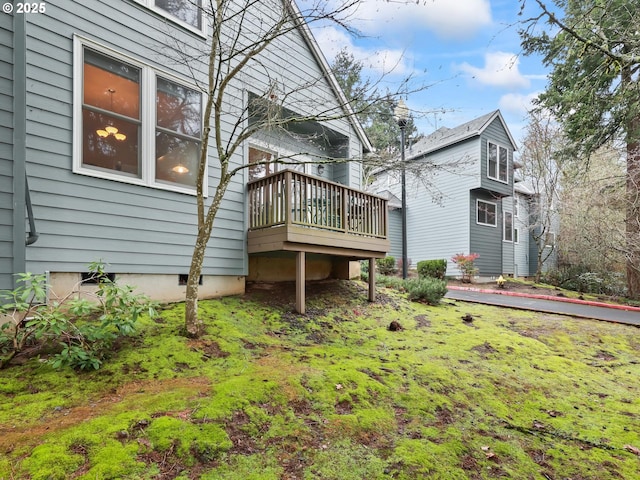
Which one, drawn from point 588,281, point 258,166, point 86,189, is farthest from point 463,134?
point 86,189

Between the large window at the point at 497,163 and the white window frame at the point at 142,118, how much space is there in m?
14.1

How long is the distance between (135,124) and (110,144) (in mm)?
521

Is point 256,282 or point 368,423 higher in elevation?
point 256,282

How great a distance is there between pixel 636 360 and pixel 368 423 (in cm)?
500

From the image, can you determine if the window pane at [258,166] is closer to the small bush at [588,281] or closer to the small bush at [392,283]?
the small bush at [392,283]

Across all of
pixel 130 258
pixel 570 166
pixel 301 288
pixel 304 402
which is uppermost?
pixel 570 166

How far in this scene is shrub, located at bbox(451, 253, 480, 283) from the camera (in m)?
14.7

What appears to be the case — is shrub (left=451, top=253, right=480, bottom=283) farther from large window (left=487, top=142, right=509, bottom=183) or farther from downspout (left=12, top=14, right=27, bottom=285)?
downspout (left=12, top=14, right=27, bottom=285)

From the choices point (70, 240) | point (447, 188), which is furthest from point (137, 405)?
point (447, 188)

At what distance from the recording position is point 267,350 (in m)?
4.25

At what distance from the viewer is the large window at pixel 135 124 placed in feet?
15.9

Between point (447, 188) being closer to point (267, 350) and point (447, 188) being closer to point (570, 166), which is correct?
point (570, 166)

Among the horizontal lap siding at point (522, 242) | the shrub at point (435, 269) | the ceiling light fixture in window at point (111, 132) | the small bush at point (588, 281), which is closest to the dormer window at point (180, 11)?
the ceiling light fixture in window at point (111, 132)

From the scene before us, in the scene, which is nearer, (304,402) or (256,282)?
(304,402)
